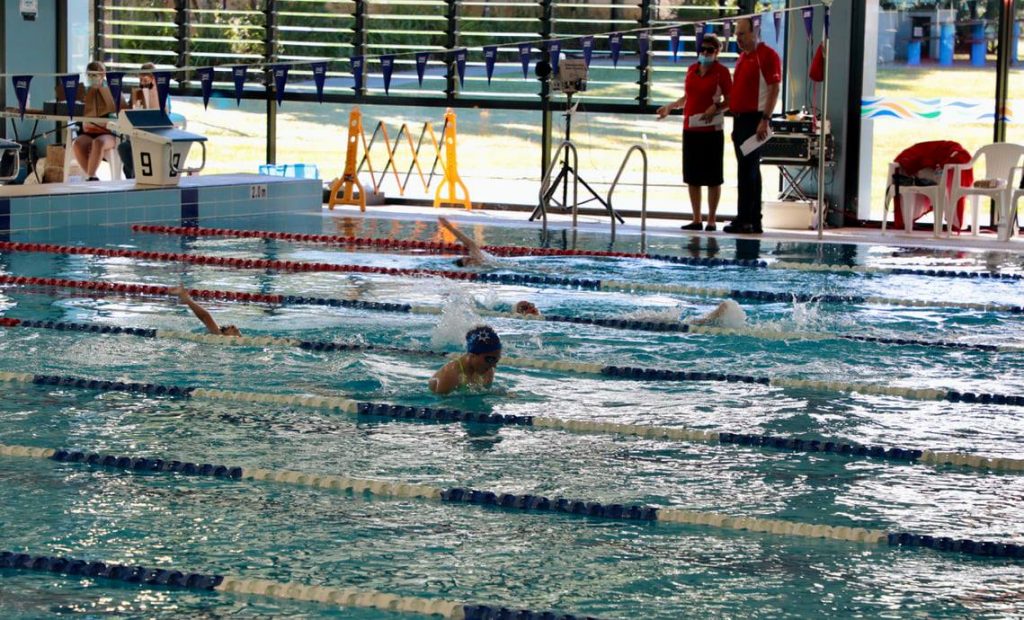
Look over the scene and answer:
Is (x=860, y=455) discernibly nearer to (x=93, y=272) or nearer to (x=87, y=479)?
(x=87, y=479)

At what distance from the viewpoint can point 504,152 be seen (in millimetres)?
15867

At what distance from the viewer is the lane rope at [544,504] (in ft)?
13.5

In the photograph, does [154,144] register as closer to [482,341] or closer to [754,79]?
[754,79]

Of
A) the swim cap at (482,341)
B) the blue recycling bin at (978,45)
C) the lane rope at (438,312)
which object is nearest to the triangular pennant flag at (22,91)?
the lane rope at (438,312)

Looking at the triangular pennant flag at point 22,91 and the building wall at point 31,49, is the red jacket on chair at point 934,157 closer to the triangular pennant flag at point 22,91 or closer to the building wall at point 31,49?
the triangular pennant flag at point 22,91

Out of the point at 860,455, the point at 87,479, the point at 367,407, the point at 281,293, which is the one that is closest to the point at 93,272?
the point at 281,293

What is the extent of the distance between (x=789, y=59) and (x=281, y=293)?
704 cm

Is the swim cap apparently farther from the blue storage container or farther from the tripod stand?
the blue storage container

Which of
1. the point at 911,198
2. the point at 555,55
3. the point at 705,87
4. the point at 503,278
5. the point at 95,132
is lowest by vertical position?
the point at 503,278

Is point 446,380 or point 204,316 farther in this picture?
point 204,316

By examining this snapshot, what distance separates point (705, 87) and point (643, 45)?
1247 mm

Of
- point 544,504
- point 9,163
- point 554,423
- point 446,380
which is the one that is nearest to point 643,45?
point 9,163

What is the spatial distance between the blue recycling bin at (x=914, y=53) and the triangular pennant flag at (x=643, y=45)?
7.55 feet

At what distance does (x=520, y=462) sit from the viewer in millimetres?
4949
